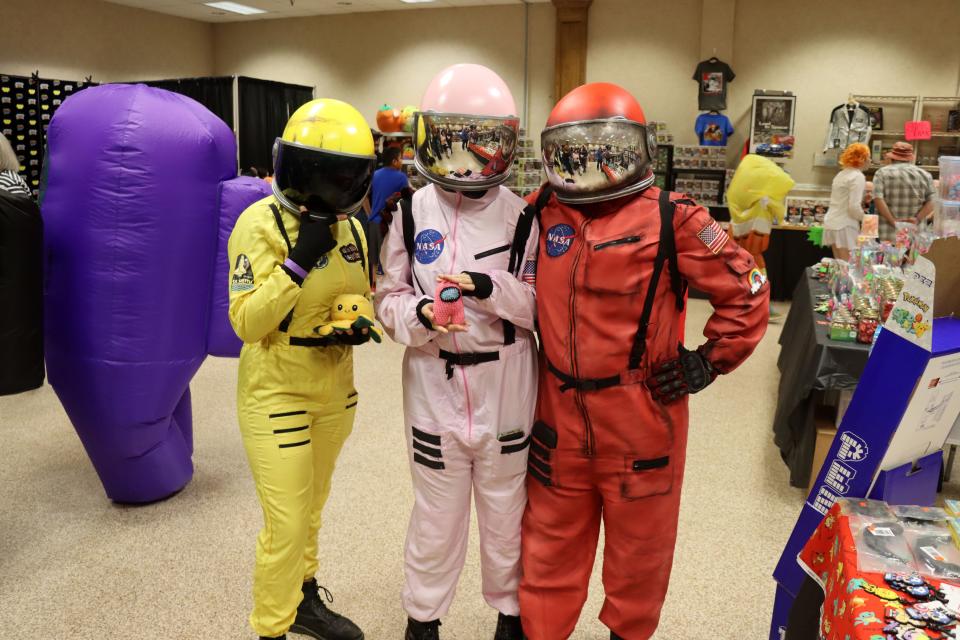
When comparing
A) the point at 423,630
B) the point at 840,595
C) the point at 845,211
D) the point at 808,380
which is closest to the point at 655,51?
the point at 845,211

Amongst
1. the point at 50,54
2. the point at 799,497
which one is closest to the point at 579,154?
the point at 799,497

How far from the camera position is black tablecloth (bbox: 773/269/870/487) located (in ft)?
→ 10.2

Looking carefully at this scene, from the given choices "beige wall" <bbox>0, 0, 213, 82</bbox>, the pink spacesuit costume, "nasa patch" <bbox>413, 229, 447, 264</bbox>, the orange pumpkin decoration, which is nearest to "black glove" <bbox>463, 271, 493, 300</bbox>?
the pink spacesuit costume

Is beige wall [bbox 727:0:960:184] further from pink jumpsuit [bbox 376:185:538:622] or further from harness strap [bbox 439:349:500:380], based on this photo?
harness strap [bbox 439:349:500:380]

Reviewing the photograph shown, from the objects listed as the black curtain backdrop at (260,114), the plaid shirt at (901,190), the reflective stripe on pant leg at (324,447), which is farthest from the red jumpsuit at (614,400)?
the black curtain backdrop at (260,114)

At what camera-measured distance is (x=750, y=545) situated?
288 cm

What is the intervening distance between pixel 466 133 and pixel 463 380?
583mm

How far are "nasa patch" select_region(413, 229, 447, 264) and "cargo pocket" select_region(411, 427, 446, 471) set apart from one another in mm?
428

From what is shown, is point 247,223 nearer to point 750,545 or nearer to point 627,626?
point 627,626

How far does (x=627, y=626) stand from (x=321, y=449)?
3.01 feet

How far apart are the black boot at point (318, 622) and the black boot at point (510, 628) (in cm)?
46

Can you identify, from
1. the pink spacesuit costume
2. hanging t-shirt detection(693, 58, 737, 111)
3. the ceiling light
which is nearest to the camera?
the pink spacesuit costume

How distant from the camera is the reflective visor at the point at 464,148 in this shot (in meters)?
1.80

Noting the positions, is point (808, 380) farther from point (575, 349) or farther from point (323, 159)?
point (323, 159)
